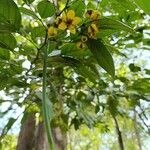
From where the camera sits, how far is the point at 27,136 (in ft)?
11.9

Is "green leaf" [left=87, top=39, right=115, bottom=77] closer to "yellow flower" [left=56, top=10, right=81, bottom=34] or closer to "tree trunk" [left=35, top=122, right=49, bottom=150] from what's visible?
"yellow flower" [left=56, top=10, right=81, bottom=34]

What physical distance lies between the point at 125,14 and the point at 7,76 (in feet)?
1.00

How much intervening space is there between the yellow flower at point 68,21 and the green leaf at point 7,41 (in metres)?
0.10

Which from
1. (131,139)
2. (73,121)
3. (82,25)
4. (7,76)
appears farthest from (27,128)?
(131,139)

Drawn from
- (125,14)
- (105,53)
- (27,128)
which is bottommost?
(105,53)

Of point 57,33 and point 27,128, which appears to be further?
point 27,128

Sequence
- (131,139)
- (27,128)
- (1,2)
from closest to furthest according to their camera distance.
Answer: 1. (1,2)
2. (27,128)
3. (131,139)

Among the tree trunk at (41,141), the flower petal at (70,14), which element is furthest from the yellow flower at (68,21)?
the tree trunk at (41,141)

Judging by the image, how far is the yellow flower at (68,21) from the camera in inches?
20.6

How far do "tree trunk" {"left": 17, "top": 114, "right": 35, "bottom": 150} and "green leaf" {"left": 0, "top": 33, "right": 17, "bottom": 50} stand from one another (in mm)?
2891

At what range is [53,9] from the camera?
57 centimetres

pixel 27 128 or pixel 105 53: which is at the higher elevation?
pixel 27 128

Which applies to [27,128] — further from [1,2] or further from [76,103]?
[1,2]

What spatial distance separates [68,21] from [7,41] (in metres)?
0.13
